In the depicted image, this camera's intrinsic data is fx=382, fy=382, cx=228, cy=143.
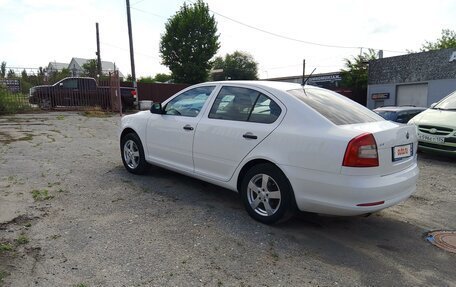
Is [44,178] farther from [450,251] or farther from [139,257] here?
[450,251]

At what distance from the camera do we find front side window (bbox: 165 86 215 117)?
4.97m

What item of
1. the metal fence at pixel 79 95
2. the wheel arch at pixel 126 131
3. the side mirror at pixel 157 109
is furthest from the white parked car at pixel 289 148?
the metal fence at pixel 79 95

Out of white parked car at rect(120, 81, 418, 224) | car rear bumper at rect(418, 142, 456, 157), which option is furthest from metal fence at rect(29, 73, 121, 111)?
white parked car at rect(120, 81, 418, 224)

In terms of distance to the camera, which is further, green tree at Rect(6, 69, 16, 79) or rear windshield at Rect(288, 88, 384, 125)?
green tree at Rect(6, 69, 16, 79)

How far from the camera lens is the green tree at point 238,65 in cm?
7012

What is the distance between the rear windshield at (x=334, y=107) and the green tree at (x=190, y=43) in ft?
101

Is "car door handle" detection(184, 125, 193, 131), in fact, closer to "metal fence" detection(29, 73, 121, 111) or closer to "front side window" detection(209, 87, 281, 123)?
"front side window" detection(209, 87, 281, 123)

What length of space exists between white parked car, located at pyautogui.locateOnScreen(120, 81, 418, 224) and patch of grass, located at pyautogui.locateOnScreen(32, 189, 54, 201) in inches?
61.9

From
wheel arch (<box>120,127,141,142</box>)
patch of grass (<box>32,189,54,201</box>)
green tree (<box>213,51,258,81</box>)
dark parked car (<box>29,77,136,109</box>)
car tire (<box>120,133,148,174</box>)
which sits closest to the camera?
patch of grass (<box>32,189,54,201</box>)

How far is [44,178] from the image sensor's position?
563 centimetres

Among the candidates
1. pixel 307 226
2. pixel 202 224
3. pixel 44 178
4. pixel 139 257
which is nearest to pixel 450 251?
pixel 307 226

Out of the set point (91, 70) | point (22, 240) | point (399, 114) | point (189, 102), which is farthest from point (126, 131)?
point (91, 70)

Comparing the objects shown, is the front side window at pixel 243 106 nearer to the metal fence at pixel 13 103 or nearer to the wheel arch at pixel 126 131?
the wheel arch at pixel 126 131

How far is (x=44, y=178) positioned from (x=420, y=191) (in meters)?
5.62
